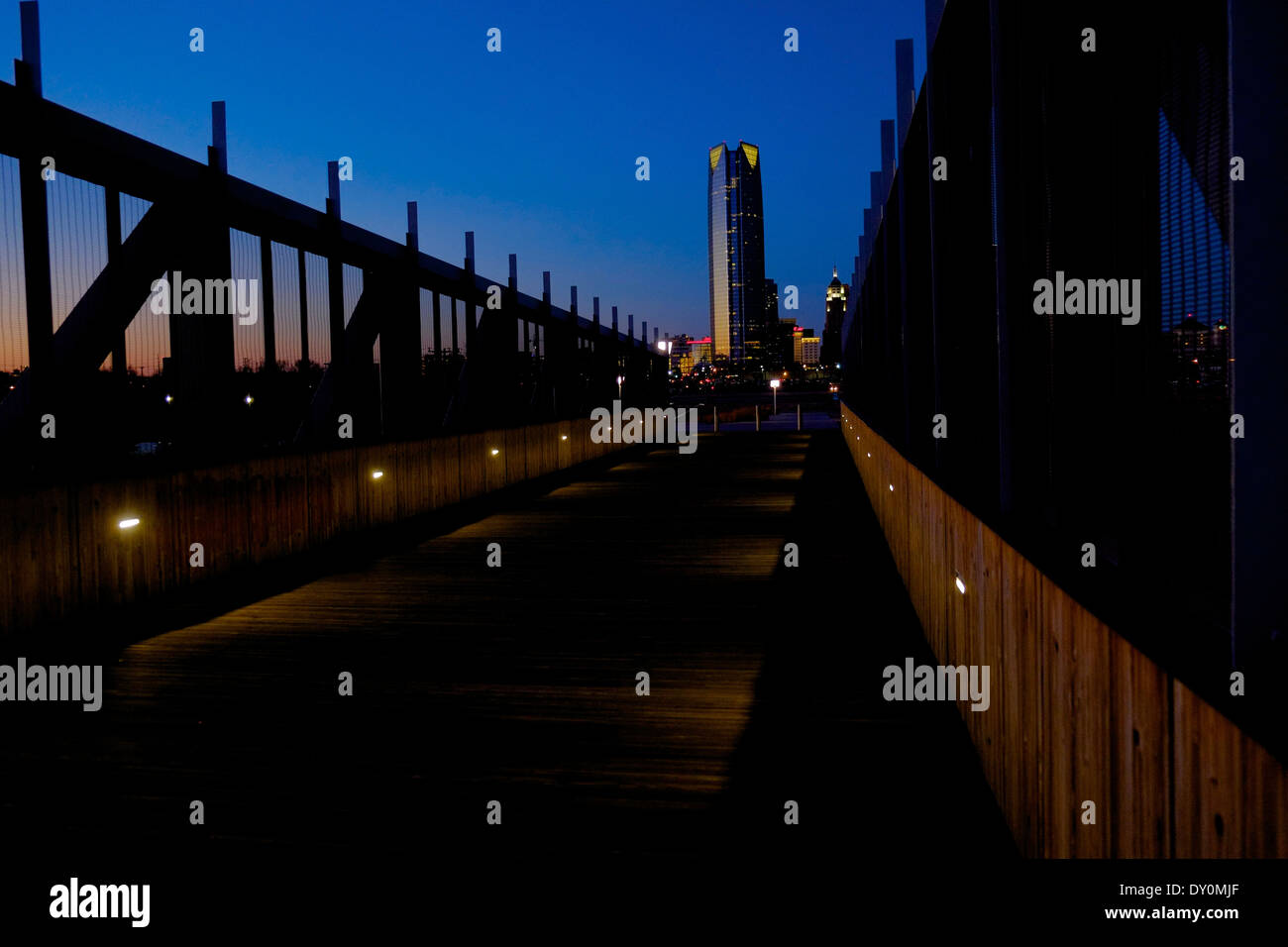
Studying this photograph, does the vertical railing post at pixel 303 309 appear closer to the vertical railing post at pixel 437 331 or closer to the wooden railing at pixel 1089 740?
the vertical railing post at pixel 437 331

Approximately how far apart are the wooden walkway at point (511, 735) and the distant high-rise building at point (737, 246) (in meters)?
151

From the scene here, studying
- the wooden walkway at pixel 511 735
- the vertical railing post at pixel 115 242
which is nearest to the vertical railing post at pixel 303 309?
the vertical railing post at pixel 115 242

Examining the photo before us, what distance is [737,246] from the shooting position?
606 feet

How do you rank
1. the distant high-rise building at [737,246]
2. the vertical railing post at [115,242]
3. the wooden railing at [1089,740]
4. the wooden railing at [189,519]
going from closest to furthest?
the wooden railing at [1089,740]
the wooden railing at [189,519]
the vertical railing post at [115,242]
the distant high-rise building at [737,246]

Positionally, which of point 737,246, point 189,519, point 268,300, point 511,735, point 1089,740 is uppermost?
point 737,246

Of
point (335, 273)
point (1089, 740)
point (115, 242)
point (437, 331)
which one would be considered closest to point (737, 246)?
point (437, 331)

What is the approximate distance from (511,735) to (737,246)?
18716cm

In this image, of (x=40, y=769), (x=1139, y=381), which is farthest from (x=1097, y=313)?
(x=40, y=769)

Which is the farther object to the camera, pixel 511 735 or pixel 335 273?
pixel 335 273

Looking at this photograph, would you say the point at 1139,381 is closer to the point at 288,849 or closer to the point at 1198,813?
the point at 1198,813

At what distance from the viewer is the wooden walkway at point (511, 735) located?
3396 mm

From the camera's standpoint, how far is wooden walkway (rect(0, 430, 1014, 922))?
3.40m

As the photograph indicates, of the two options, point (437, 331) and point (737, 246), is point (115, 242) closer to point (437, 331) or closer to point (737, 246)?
point (437, 331)

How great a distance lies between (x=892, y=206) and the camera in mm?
10445
